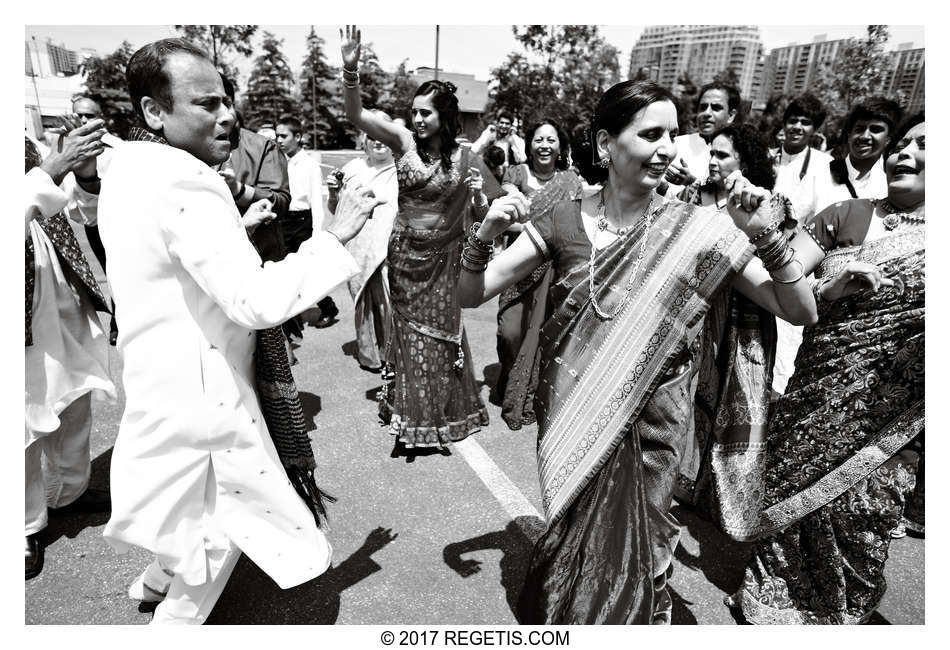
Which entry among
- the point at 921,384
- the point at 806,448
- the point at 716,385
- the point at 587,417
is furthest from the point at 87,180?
the point at 921,384

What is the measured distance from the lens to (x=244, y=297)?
4.99 ft

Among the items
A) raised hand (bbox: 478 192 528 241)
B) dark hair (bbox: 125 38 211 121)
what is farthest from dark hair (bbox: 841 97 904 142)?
dark hair (bbox: 125 38 211 121)

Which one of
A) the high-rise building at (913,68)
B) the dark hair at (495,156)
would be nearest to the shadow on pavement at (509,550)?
the high-rise building at (913,68)

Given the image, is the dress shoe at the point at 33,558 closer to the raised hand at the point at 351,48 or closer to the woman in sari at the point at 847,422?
the raised hand at the point at 351,48

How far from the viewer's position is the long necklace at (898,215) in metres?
2.07

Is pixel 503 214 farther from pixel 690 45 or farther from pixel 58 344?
pixel 690 45

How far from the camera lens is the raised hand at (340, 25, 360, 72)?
2.77m

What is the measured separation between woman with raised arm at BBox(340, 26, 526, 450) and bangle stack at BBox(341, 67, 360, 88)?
0.41 feet

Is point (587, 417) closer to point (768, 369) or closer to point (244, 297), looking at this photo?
point (768, 369)

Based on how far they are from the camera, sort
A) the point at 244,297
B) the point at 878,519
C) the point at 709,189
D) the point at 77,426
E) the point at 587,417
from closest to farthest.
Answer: the point at 244,297 < the point at 587,417 < the point at 878,519 < the point at 77,426 < the point at 709,189

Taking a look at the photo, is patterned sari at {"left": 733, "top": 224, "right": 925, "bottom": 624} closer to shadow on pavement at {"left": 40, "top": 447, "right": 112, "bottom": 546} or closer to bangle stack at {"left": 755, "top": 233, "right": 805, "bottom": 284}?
bangle stack at {"left": 755, "top": 233, "right": 805, "bottom": 284}

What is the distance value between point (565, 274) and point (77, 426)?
224 cm

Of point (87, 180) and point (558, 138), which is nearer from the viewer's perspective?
point (87, 180)

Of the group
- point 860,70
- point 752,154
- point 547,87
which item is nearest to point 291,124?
point 752,154
